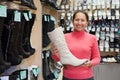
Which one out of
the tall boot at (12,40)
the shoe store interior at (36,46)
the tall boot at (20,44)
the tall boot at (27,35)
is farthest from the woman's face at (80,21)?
the tall boot at (12,40)

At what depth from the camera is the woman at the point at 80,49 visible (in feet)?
7.15

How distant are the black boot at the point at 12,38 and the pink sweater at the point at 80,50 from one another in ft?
1.63

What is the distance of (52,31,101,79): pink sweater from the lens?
2180 millimetres

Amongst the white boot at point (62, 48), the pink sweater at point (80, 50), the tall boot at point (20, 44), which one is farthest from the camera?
the pink sweater at point (80, 50)

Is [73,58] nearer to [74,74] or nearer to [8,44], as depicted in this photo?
[74,74]

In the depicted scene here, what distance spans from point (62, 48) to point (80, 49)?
0.18 metres

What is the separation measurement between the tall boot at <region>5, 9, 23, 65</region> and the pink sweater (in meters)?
0.49

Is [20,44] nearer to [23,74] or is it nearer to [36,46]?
[23,74]

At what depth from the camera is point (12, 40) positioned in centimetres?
180

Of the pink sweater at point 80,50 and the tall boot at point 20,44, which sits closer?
the tall boot at point 20,44

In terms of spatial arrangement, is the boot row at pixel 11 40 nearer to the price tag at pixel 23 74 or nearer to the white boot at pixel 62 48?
the price tag at pixel 23 74

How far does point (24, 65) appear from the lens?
87.0 inches

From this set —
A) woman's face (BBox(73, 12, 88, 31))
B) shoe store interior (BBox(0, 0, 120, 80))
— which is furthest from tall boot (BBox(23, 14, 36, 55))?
woman's face (BBox(73, 12, 88, 31))

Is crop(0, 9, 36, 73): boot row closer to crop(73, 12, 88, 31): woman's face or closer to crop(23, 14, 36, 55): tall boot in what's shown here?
crop(23, 14, 36, 55): tall boot
